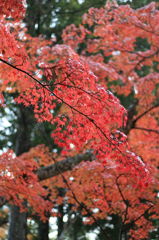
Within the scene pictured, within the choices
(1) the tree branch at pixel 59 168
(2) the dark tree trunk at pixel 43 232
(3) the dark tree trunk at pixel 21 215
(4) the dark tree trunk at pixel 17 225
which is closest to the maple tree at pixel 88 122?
(1) the tree branch at pixel 59 168

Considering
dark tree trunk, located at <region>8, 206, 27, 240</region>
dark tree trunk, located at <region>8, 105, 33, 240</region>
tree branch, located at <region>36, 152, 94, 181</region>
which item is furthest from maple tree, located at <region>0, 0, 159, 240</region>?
dark tree trunk, located at <region>8, 206, 27, 240</region>

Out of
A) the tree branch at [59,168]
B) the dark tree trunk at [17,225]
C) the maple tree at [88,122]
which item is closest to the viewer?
the maple tree at [88,122]

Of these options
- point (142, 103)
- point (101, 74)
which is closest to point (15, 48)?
point (101, 74)

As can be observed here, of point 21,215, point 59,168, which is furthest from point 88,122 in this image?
point 21,215

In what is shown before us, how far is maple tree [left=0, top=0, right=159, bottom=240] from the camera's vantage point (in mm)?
3613

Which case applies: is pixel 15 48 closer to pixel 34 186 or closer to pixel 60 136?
pixel 60 136

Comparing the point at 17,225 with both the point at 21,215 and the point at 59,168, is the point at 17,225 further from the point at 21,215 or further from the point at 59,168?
the point at 59,168

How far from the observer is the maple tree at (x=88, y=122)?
11.9 ft

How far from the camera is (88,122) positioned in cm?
377

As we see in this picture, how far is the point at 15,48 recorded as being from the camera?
11.4 ft

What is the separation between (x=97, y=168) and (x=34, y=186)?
4.87 ft

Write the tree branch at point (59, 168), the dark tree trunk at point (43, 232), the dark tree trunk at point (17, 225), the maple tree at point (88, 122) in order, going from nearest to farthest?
the maple tree at point (88, 122)
the tree branch at point (59, 168)
the dark tree trunk at point (17, 225)
the dark tree trunk at point (43, 232)

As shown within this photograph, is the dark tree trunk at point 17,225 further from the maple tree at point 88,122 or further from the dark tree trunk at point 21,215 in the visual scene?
the maple tree at point 88,122

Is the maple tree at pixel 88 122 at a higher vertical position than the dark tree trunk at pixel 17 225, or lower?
higher
